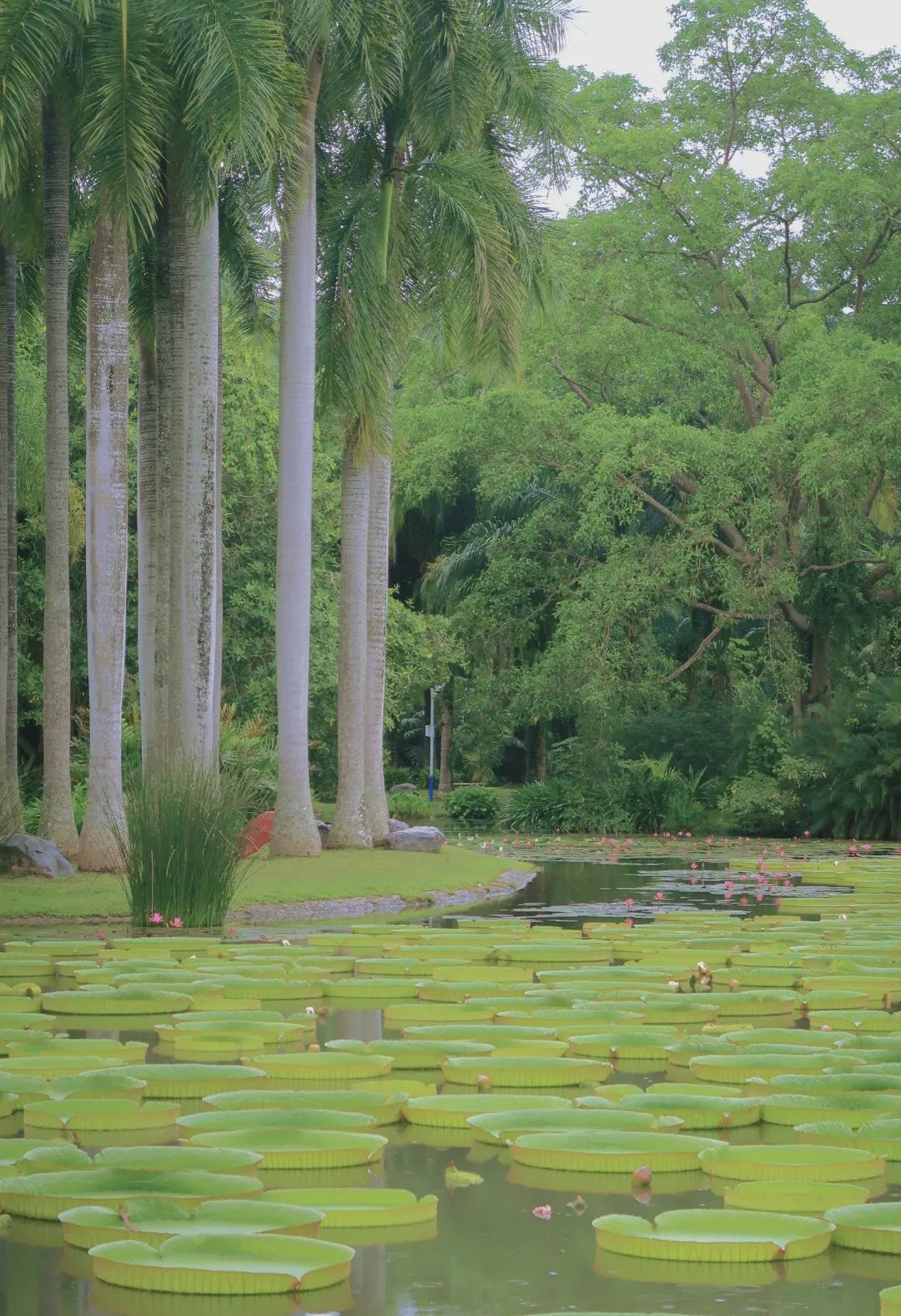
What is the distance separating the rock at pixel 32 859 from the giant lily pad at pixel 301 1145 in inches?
408

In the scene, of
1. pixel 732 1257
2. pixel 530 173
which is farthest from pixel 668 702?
pixel 732 1257

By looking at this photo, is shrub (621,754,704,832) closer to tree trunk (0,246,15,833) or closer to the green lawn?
the green lawn

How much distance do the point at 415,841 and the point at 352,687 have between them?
79.4 inches

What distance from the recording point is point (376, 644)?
69.9 ft

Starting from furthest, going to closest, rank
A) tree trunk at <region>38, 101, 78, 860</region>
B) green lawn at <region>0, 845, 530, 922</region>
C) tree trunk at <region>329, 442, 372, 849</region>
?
tree trunk at <region>329, 442, 372, 849</region> < tree trunk at <region>38, 101, 78, 860</region> < green lawn at <region>0, 845, 530, 922</region>

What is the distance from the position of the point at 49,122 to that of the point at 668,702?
19.1 meters

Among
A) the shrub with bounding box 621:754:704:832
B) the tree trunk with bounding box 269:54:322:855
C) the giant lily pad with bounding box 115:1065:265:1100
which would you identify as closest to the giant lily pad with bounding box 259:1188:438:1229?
the giant lily pad with bounding box 115:1065:265:1100

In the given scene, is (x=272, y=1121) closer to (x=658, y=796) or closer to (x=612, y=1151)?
(x=612, y=1151)

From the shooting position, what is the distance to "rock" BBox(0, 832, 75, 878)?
49.3 ft

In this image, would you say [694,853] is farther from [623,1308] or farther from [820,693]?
[623,1308]

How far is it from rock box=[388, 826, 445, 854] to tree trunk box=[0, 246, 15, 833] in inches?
185

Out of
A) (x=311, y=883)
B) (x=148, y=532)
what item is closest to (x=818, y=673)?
(x=148, y=532)

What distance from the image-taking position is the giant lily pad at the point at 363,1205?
428 centimetres

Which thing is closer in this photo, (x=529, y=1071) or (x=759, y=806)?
(x=529, y=1071)
